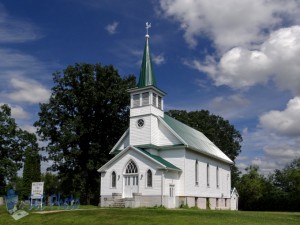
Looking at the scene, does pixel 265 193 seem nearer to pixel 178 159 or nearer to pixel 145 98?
pixel 178 159

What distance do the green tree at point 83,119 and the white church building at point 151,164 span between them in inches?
245

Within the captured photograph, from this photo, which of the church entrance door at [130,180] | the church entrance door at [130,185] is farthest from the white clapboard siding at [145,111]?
the church entrance door at [130,185]

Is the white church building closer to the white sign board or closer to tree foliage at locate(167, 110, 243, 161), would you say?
the white sign board

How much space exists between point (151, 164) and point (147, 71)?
10.4m

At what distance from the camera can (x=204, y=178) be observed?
40.5m

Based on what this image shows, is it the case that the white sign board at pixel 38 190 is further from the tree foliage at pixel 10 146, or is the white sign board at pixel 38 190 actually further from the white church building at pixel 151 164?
the tree foliage at pixel 10 146

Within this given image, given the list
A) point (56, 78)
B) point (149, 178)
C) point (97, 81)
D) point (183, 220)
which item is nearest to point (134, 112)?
point (149, 178)

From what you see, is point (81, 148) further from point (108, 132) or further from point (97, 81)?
point (97, 81)

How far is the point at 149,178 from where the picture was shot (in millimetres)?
33625

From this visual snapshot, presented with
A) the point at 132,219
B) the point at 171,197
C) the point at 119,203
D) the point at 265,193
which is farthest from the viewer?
the point at 265,193

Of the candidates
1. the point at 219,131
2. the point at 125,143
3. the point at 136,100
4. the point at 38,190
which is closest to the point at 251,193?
the point at 219,131

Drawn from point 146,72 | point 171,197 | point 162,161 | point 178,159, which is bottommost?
point 171,197

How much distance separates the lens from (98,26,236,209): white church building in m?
33.2

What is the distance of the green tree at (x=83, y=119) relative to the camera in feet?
147
